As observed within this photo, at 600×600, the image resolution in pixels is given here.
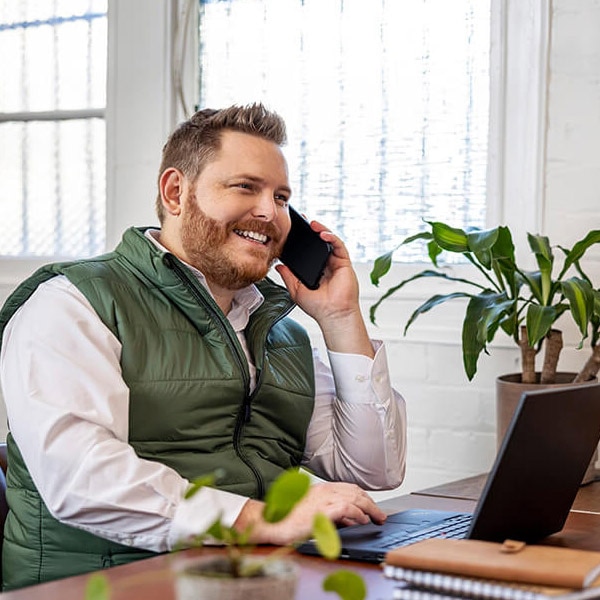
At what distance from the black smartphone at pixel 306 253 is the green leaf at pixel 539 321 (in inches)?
18.0

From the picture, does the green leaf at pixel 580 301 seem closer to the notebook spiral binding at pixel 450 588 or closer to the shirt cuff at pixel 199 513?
the shirt cuff at pixel 199 513

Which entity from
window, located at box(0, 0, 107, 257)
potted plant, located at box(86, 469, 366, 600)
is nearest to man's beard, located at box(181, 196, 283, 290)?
potted plant, located at box(86, 469, 366, 600)

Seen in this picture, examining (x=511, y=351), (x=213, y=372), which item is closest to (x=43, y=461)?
(x=213, y=372)

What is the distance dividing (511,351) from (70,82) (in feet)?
5.58

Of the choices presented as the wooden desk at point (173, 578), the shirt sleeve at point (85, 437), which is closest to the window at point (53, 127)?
the shirt sleeve at point (85, 437)

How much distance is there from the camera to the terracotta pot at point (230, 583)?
0.81m

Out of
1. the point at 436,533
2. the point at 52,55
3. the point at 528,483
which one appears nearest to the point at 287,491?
the point at 528,483

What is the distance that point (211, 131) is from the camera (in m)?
2.12

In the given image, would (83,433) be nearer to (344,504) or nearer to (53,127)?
(344,504)

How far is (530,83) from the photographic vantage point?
2809mm

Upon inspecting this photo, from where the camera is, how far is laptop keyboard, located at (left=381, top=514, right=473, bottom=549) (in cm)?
154

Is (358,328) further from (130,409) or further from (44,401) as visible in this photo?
(44,401)

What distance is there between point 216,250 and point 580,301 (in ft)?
2.57

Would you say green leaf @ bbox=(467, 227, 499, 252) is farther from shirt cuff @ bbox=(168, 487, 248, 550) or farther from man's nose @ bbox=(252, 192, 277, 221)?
shirt cuff @ bbox=(168, 487, 248, 550)
